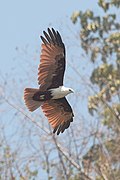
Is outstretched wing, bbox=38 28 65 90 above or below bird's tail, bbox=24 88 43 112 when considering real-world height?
above

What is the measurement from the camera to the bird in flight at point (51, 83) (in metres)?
8.94

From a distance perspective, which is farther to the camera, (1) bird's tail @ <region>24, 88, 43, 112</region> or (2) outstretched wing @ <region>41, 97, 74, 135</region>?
(2) outstretched wing @ <region>41, 97, 74, 135</region>

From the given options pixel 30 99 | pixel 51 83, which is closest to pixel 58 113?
pixel 51 83

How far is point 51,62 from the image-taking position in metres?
9.33

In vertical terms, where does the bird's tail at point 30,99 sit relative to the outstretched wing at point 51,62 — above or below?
below

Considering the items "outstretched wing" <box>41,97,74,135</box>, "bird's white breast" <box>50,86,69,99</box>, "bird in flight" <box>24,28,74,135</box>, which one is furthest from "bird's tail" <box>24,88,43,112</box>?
"outstretched wing" <box>41,97,74,135</box>

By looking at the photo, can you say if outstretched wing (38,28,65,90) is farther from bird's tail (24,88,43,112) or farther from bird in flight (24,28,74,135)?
bird's tail (24,88,43,112)

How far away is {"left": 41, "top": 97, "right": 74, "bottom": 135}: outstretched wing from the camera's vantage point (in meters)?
9.59

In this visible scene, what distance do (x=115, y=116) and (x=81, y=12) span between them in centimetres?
311

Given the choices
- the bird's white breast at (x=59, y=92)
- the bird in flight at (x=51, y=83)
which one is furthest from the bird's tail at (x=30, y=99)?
the bird's white breast at (x=59, y=92)

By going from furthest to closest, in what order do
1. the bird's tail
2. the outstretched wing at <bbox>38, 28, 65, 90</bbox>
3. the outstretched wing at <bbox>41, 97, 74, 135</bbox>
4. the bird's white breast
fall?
the outstretched wing at <bbox>41, 97, 74, 135</bbox> < the outstretched wing at <bbox>38, 28, 65, 90</bbox> < the bird's white breast < the bird's tail

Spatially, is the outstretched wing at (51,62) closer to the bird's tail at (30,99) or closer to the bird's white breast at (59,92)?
the bird's white breast at (59,92)

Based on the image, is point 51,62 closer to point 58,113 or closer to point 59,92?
point 59,92

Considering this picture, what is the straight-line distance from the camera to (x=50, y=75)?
9273 mm
